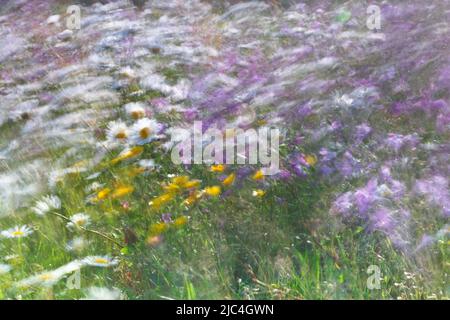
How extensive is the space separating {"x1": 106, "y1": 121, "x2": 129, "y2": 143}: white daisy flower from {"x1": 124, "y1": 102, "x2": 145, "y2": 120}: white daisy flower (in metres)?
0.14

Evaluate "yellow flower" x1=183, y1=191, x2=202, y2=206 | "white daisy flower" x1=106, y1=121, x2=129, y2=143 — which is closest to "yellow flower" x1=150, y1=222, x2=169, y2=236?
"yellow flower" x1=183, y1=191, x2=202, y2=206

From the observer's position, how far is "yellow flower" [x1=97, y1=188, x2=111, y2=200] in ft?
8.54

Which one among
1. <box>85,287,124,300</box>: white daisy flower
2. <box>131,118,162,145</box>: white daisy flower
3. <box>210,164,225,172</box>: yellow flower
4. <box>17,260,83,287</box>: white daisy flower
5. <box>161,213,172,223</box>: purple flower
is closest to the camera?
<box>85,287,124,300</box>: white daisy flower

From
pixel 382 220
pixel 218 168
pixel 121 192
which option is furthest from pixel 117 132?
pixel 382 220

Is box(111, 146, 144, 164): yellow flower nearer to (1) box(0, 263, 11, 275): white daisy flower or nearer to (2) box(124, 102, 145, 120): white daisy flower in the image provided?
(2) box(124, 102, 145, 120): white daisy flower

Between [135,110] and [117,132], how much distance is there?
196 millimetres

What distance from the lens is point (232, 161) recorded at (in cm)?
265

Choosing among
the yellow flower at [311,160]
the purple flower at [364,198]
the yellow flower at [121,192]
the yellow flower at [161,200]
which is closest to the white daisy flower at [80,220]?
the yellow flower at [121,192]

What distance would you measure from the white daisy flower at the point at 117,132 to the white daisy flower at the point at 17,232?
0.52 m

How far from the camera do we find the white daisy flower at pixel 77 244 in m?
2.43

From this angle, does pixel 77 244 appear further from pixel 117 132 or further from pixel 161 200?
pixel 117 132

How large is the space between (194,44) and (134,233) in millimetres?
1493
